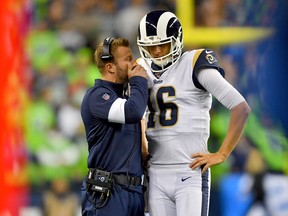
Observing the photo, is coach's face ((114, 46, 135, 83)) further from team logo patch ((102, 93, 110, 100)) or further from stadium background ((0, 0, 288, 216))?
stadium background ((0, 0, 288, 216))

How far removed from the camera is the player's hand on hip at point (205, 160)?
336 cm

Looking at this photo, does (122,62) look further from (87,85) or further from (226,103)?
(87,85)

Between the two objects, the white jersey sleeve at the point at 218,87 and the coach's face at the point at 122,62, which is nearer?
the white jersey sleeve at the point at 218,87

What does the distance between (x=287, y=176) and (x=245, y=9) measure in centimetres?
125

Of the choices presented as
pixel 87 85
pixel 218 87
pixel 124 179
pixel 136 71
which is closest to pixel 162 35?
pixel 136 71

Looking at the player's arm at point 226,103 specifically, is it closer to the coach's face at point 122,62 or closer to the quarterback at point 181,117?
the quarterback at point 181,117

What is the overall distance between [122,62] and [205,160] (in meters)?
0.55

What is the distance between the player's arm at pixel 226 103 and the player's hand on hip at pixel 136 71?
23 cm

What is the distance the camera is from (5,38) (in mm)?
5555

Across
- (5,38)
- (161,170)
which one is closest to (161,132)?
(161,170)

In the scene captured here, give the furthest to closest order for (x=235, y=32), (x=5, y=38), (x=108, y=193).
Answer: (x=235, y=32) < (x=5, y=38) < (x=108, y=193)

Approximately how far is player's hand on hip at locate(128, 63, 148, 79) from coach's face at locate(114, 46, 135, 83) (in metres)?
0.03

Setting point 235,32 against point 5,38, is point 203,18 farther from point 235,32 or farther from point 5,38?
point 5,38

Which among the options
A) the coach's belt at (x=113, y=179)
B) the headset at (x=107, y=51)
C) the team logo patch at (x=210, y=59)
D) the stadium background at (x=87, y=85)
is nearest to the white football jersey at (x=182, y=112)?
the team logo patch at (x=210, y=59)
